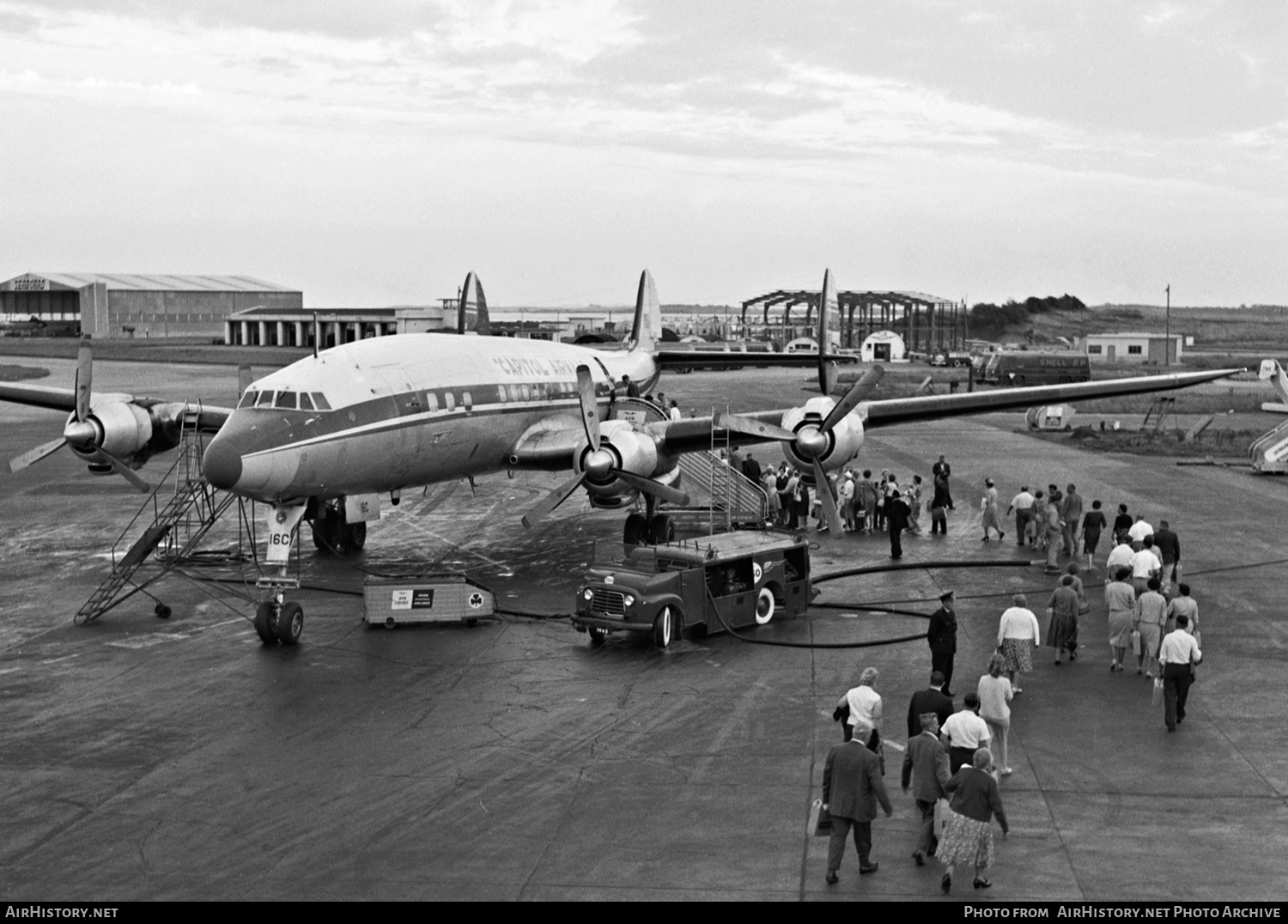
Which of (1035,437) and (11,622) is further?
(1035,437)

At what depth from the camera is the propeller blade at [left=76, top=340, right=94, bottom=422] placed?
27609mm

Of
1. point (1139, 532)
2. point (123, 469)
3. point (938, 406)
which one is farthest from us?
point (938, 406)

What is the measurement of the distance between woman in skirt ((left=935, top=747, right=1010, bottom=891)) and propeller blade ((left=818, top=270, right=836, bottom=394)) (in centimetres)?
2304

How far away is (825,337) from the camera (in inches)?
1447

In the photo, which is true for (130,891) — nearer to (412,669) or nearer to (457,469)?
(412,669)

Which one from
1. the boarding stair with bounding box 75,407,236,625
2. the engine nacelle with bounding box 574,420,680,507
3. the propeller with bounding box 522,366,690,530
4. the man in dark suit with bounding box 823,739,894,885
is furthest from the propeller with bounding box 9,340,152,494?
the man in dark suit with bounding box 823,739,894,885

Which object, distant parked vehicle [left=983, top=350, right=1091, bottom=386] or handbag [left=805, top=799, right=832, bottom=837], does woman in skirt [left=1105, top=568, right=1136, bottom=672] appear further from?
distant parked vehicle [left=983, top=350, right=1091, bottom=386]

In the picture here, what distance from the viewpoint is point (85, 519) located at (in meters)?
37.8

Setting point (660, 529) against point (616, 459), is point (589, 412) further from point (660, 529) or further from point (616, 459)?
point (660, 529)

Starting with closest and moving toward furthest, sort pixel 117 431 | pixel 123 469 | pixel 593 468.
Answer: pixel 593 468 < pixel 123 469 < pixel 117 431

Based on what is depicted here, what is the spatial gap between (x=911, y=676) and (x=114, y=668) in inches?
487

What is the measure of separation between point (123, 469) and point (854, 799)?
809 inches

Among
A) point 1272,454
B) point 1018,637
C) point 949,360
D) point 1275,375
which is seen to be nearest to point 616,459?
point 1018,637

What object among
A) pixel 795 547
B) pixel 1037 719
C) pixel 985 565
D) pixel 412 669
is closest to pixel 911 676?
pixel 1037 719
